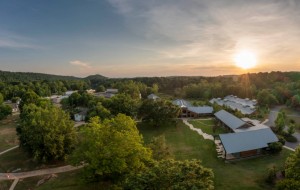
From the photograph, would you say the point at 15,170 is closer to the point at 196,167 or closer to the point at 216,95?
the point at 196,167

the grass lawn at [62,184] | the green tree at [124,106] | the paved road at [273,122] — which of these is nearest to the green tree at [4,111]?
the green tree at [124,106]

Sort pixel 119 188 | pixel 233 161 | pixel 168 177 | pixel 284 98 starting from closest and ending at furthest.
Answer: pixel 168 177 < pixel 119 188 < pixel 233 161 < pixel 284 98

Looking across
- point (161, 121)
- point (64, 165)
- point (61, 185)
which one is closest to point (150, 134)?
point (161, 121)

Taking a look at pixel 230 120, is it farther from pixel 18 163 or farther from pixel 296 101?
pixel 18 163

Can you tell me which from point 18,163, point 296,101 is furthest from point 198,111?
point 18,163

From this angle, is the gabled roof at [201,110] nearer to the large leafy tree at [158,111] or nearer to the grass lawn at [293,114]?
the large leafy tree at [158,111]

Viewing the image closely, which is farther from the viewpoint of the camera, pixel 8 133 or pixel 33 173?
pixel 8 133

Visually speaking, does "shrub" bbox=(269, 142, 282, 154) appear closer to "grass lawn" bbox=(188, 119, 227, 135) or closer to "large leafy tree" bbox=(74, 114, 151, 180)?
"grass lawn" bbox=(188, 119, 227, 135)
